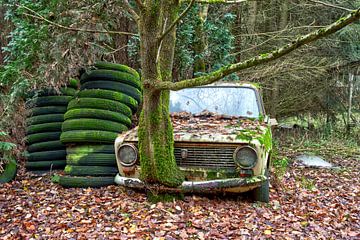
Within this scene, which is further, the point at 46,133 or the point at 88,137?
the point at 46,133

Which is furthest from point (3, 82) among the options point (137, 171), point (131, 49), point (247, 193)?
point (247, 193)

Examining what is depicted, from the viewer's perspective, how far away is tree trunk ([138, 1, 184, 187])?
169 inches

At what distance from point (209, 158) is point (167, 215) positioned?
886 millimetres

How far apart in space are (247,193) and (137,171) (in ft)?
5.04

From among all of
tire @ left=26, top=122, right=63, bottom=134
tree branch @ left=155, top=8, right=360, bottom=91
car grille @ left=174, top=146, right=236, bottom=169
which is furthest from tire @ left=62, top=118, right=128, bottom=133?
tree branch @ left=155, top=8, right=360, bottom=91

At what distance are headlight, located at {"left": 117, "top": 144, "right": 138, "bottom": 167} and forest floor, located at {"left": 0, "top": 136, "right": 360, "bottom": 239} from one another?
50cm

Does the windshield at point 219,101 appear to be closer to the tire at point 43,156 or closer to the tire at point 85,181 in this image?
the tire at point 85,181

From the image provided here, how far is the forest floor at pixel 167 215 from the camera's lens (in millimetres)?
3945

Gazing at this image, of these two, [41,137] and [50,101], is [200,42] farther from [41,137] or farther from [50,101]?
[41,137]

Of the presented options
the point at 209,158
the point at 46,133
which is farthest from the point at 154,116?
the point at 46,133

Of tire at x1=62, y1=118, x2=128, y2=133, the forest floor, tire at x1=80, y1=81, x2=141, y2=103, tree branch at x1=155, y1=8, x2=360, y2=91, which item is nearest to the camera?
tree branch at x1=155, y1=8, x2=360, y2=91

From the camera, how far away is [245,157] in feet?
14.8

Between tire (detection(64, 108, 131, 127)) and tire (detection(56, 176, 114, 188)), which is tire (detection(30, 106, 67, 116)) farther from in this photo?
tire (detection(56, 176, 114, 188))

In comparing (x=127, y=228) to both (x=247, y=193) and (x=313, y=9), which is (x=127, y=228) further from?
(x=313, y=9)
